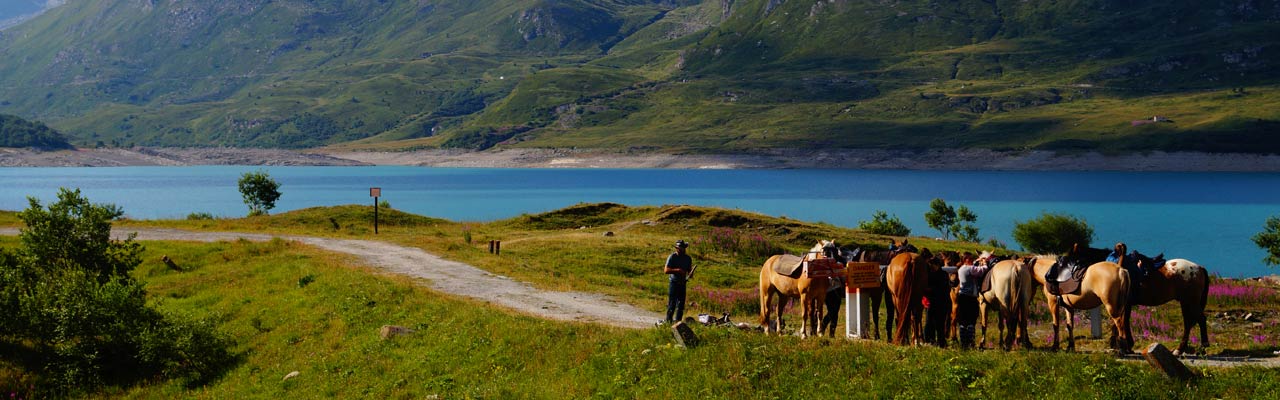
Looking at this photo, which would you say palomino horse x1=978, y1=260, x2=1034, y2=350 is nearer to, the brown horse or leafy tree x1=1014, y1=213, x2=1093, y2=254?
the brown horse

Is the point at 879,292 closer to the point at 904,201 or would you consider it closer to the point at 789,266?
the point at 789,266

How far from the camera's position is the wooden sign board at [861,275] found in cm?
2000

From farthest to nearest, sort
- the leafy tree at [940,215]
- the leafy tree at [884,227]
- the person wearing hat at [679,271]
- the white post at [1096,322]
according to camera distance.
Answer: the leafy tree at [940,215], the leafy tree at [884,227], the person wearing hat at [679,271], the white post at [1096,322]

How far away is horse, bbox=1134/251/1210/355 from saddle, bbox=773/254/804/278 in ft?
22.8

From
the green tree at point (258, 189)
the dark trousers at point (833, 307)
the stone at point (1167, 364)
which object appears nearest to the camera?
the stone at point (1167, 364)

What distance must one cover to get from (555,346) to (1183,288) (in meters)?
13.2

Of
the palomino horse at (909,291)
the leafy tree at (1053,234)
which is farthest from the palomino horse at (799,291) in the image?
the leafy tree at (1053,234)

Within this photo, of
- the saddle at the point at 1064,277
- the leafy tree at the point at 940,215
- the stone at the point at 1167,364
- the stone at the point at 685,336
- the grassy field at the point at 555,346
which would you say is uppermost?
the saddle at the point at 1064,277

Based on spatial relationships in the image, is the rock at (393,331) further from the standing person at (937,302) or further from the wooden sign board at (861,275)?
the standing person at (937,302)

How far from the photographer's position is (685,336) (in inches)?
754

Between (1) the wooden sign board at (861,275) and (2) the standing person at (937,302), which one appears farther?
(1) the wooden sign board at (861,275)

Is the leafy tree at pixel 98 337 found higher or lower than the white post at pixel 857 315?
lower

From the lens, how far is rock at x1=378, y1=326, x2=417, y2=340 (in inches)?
928

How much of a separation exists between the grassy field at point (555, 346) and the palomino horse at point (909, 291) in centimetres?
155
